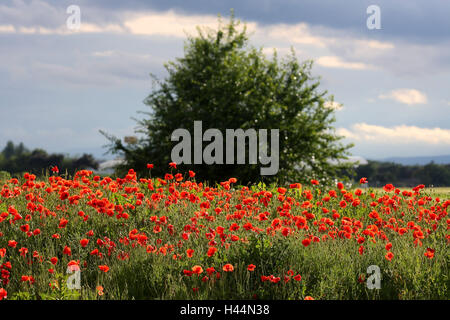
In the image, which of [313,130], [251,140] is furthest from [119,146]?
[313,130]

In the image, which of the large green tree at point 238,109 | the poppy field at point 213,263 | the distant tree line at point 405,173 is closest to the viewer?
the poppy field at point 213,263

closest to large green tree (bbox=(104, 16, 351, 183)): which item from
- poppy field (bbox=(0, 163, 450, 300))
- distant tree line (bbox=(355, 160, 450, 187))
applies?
poppy field (bbox=(0, 163, 450, 300))

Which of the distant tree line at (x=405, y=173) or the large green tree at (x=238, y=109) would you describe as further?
the distant tree line at (x=405, y=173)

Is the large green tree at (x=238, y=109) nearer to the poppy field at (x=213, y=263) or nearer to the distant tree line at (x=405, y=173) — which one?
the poppy field at (x=213, y=263)

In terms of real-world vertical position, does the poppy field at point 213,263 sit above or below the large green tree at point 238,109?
below

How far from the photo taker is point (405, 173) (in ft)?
164

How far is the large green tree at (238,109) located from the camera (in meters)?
16.4

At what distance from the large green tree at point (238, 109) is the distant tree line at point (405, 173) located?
2882 cm

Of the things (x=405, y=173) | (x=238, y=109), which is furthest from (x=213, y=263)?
(x=405, y=173)

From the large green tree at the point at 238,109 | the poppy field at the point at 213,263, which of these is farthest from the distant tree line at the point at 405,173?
the poppy field at the point at 213,263

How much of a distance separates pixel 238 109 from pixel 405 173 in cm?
3837

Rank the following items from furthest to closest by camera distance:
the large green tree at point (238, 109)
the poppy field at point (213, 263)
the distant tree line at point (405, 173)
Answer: the distant tree line at point (405, 173)
the large green tree at point (238, 109)
the poppy field at point (213, 263)

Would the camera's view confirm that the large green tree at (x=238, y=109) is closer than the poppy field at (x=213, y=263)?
No
